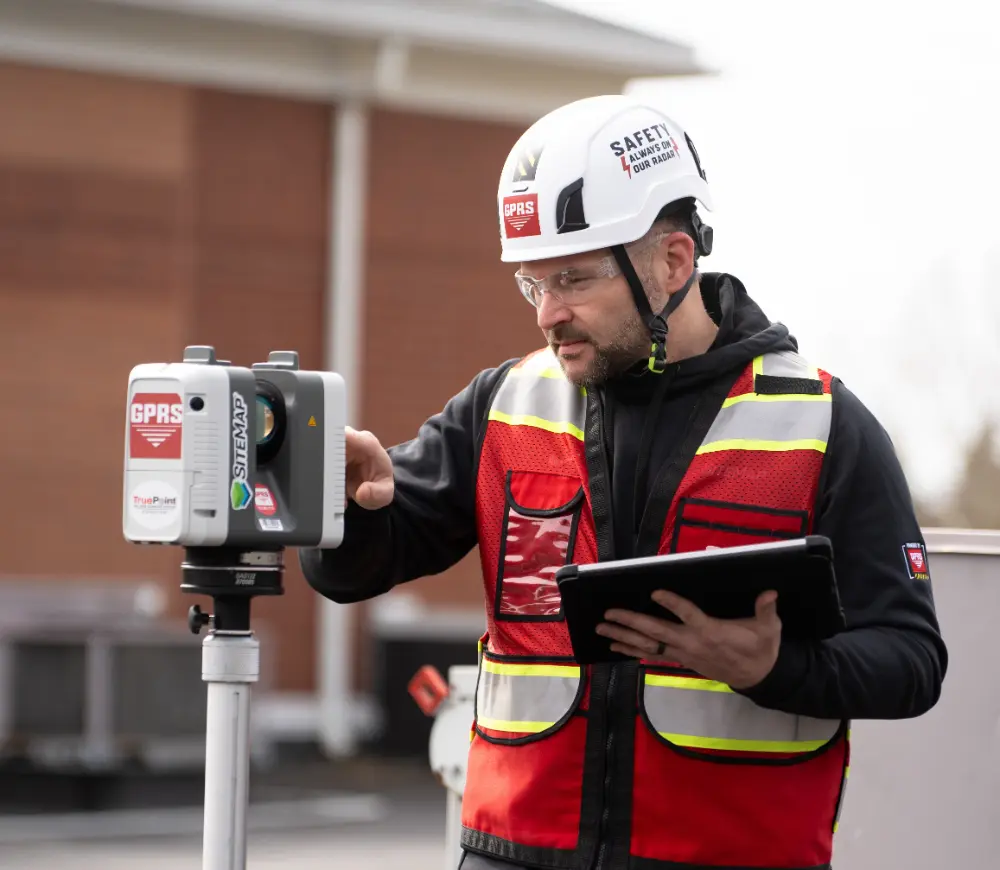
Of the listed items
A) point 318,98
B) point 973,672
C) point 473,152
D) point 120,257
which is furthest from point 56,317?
point 973,672

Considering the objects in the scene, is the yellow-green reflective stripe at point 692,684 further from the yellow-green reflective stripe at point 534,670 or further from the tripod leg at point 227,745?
the tripod leg at point 227,745

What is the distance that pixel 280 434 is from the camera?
2.95 metres

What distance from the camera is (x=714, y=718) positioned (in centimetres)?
304

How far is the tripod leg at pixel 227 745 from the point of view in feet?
9.49

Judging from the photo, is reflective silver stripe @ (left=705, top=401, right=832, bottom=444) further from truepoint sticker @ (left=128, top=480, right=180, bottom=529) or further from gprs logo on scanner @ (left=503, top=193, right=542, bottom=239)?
truepoint sticker @ (left=128, top=480, right=180, bottom=529)

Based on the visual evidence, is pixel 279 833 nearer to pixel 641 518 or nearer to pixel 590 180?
pixel 641 518

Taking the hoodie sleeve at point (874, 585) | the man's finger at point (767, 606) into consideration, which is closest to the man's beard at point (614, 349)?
the hoodie sleeve at point (874, 585)

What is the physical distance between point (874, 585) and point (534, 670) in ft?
1.95

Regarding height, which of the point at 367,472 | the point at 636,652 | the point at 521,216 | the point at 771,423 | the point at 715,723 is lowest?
the point at 715,723

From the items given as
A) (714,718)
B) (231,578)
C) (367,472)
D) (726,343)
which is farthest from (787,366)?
(231,578)

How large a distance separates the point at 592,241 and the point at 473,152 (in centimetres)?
1287

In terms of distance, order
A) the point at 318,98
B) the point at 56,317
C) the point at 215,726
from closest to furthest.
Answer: the point at 215,726 → the point at 56,317 → the point at 318,98

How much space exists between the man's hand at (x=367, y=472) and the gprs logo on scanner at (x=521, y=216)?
1.46ft

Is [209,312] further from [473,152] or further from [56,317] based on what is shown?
[473,152]
